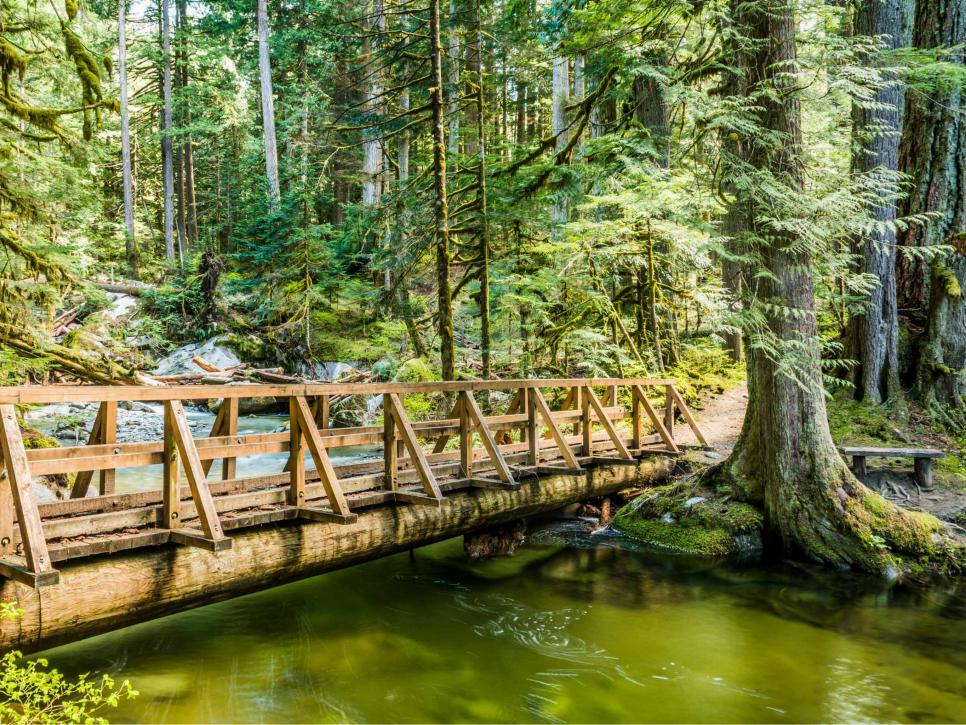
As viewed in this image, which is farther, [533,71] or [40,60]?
[533,71]

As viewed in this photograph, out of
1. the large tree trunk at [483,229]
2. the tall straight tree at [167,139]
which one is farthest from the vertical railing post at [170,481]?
the tall straight tree at [167,139]

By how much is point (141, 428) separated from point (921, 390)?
16373 millimetres

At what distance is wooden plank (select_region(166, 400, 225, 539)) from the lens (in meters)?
4.45

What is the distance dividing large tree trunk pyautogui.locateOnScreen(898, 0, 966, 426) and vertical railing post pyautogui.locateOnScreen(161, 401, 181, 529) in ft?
37.4

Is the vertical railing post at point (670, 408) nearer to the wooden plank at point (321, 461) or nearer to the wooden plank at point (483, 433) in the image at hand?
the wooden plank at point (483, 433)

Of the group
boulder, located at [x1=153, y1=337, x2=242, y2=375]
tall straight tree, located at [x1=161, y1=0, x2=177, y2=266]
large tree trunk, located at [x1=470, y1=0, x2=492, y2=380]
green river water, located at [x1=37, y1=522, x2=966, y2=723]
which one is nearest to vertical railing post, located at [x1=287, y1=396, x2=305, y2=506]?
green river water, located at [x1=37, y1=522, x2=966, y2=723]

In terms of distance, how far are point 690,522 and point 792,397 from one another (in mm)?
2194

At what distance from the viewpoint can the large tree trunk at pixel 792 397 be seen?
7801mm

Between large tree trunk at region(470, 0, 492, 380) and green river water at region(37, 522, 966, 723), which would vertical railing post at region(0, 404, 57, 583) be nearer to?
green river water at region(37, 522, 966, 723)

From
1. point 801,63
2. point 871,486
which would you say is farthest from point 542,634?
point 801,63

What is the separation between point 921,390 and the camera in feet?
35.7

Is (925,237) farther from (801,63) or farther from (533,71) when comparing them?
(533,71)

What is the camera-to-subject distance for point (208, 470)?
6258 millimetres

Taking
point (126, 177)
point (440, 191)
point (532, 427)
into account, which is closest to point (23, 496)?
point (532, 427)
